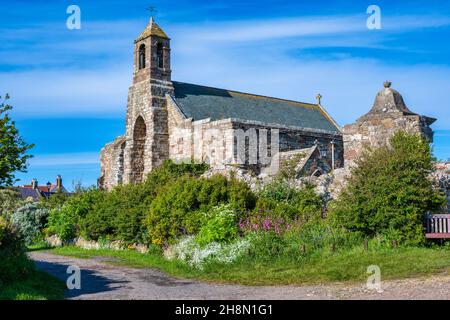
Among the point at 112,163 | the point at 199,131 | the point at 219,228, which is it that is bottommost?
the point at 219,228

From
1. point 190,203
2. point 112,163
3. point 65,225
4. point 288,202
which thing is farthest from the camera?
point 112,163

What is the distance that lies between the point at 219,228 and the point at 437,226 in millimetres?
5921

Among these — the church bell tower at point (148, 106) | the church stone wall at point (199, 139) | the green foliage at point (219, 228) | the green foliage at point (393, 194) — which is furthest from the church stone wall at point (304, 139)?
the green foliage at point (393, 194)

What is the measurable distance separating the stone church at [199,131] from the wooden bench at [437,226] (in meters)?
10.2

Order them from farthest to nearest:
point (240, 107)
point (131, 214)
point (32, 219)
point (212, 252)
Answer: point (240, 107)
point (32, 219)
point (131, 214)
point (212, 252)

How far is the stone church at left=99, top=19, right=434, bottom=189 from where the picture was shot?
27.8 metres

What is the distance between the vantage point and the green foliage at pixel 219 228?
15.5 m

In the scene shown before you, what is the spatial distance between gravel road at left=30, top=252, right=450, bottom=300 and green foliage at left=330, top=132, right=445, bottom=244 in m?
3.17

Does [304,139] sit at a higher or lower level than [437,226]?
higher

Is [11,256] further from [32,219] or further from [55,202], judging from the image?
[55,202]

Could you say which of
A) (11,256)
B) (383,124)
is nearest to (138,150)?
(383,124)

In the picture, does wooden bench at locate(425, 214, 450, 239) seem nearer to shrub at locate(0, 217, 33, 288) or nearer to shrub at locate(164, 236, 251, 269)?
shrub at locate(164, 236, 251, 269)

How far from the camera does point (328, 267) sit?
1218 centimetres

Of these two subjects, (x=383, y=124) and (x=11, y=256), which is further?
(x=383, y=124)
